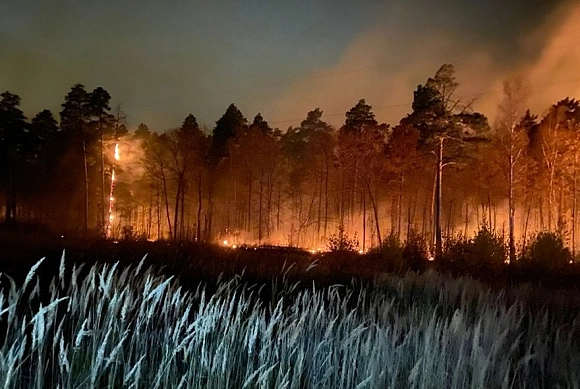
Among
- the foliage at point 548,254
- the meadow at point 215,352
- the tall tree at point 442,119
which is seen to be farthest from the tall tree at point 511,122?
the meadow at point 215,352

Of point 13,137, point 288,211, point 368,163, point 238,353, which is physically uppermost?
point 13,137

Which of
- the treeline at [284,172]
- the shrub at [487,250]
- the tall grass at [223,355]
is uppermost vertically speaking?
the treeline at [284,172]

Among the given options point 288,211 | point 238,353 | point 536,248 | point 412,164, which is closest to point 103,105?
point 288,211

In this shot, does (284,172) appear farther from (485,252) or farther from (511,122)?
(485,252)

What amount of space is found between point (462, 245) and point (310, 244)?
19184 millimetres

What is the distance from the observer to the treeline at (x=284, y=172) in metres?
34.5

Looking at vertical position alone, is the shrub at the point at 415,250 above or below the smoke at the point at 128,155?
below

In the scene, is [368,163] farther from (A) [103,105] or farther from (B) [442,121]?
(A) [103,105]

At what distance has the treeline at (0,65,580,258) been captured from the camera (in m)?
34.5

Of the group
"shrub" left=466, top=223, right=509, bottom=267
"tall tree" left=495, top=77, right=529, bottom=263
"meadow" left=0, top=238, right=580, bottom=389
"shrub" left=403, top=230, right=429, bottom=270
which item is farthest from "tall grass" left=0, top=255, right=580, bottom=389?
"tall tree" left=495, top=77, right=529, bottom=263

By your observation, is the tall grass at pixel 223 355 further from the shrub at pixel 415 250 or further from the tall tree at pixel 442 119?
the tall tree at pixel 442 119

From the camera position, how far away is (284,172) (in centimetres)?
4581

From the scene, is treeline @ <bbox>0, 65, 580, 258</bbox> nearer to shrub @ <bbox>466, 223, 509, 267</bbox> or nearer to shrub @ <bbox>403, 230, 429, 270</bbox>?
shrub @ <bbox>403, 230, 429, 270</bbox>

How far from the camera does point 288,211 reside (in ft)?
154
